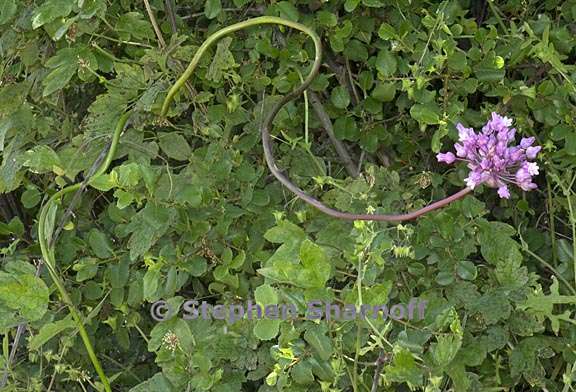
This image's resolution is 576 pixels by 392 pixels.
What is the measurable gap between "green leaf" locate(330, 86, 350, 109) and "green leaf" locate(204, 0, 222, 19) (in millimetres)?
186

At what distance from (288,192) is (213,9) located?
0.84 feet

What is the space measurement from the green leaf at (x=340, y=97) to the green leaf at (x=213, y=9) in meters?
0.19

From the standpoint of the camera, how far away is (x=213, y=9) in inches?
45.0

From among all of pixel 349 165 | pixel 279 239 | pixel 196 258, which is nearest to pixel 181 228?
pixel 196 258

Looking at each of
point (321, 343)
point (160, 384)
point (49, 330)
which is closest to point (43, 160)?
point (49, 330)

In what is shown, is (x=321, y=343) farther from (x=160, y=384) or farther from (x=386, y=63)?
(x=386, y=63)

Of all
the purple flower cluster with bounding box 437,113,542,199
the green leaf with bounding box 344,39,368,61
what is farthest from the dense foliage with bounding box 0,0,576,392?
the purple flower cluster with bounding box 437,113,542,199

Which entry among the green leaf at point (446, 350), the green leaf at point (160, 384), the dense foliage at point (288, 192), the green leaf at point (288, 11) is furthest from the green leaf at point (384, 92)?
the green leaf at point (160, 384)

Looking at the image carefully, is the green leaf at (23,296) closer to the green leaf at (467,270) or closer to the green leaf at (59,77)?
the green leaf at (59,77)

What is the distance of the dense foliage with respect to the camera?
1045 mm

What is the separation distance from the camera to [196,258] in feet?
3.68

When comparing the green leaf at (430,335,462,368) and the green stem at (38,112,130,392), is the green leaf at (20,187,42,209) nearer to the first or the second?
the green stem at (38,112,130,392)

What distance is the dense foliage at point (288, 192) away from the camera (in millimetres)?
1045

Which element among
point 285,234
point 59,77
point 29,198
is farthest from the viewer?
point 29,198
